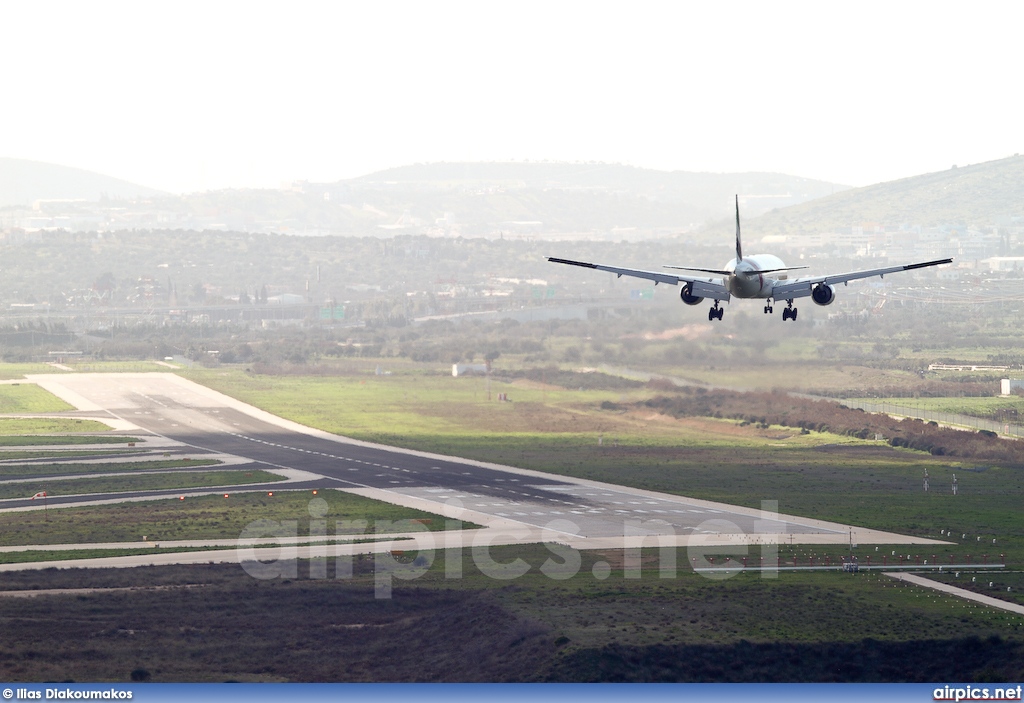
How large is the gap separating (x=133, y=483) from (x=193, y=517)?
24.8 m

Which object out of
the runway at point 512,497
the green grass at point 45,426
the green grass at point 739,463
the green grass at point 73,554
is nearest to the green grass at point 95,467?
the runway at point 512,497

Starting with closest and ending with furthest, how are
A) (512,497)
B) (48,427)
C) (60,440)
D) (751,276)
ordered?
(751,276) < (512,497) < (60,440) < (48,427)

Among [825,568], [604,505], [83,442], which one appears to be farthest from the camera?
[83,442]

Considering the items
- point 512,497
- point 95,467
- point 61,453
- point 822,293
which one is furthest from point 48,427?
point 822,293

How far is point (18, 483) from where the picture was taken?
140 m

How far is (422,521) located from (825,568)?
34.6m

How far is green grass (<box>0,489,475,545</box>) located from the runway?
4.08 metres

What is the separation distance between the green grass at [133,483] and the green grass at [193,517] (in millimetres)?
9132

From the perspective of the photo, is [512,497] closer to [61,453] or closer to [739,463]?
[739,463]

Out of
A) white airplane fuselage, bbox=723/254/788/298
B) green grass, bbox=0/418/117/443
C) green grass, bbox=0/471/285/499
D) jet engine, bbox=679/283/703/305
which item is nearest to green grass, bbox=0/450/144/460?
green grass, bbox=0/418/117/443

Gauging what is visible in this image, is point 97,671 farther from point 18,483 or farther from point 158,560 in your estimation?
point 18,483

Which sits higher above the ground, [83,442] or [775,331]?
[775,331]

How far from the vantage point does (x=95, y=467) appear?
499 ft

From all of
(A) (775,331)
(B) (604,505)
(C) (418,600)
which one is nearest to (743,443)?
(A) (775,331)
